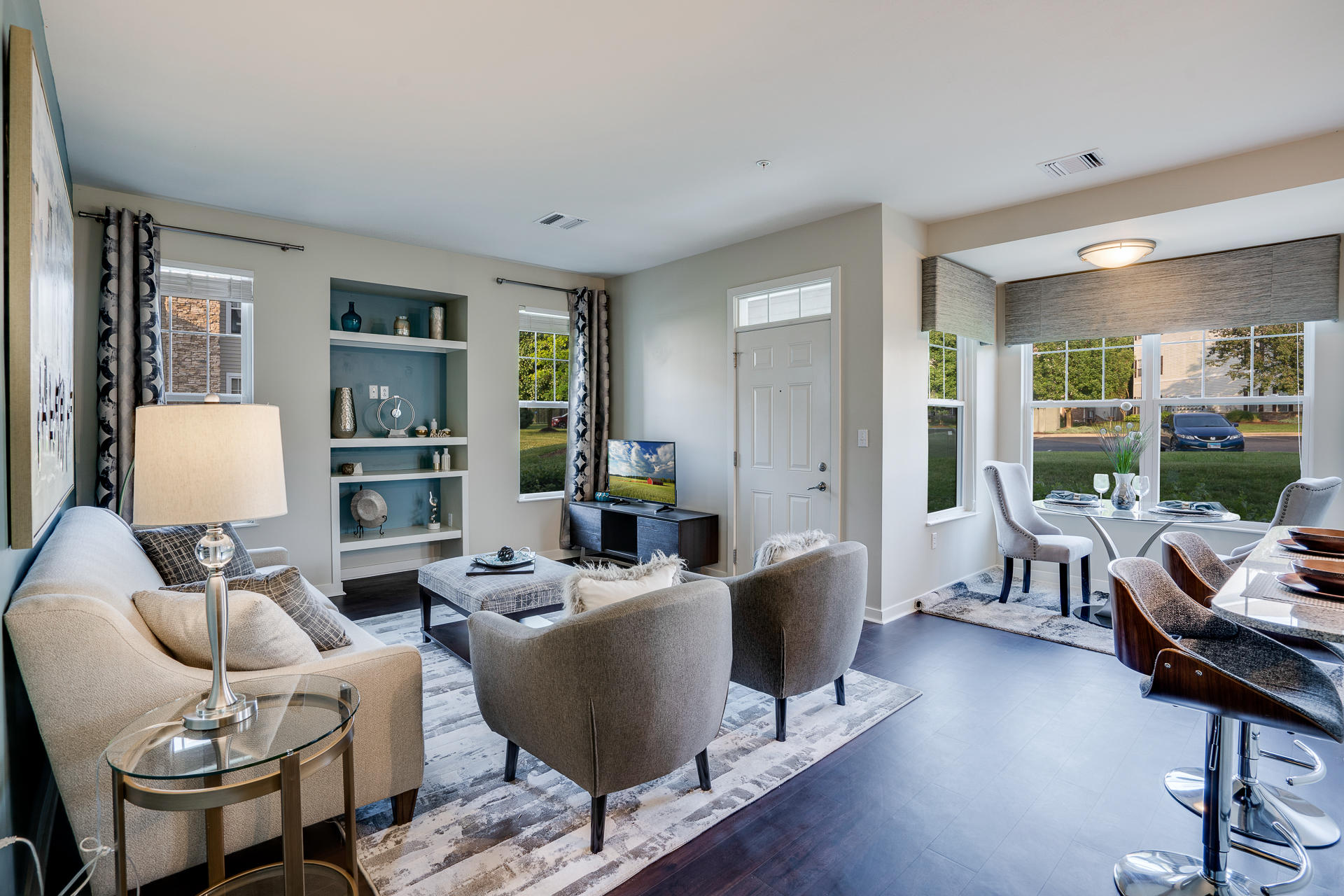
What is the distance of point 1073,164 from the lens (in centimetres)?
344

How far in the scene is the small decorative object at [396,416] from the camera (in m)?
5.45

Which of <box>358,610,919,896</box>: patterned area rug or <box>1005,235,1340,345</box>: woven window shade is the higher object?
<box>1005,235,1340,345</box>: woven window shade

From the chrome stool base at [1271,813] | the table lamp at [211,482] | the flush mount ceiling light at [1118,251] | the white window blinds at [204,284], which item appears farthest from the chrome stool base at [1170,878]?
the white window blinds at [204,284]

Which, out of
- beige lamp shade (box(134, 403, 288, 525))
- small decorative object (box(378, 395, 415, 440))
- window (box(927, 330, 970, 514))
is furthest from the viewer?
small decorative object (box(378, 395, 415, 440))

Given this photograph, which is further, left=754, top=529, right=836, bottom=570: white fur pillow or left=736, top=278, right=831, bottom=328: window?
left=736, top=278, right=831, bottom=328: window

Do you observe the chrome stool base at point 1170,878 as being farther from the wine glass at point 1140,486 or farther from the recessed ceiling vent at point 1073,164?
the recessed ceiling vent at point 1073,164

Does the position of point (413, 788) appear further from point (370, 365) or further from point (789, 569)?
point (370, 365)

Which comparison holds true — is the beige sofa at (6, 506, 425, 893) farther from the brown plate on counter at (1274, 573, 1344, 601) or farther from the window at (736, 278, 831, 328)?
the window at (736, 278, 831, 328)

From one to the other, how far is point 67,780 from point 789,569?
2.15m

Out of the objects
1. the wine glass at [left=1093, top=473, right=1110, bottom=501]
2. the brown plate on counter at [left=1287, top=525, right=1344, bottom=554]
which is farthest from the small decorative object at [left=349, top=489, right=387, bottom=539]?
the brown plate on counter at [left=1287, top=525, right=1344, bottom=554]

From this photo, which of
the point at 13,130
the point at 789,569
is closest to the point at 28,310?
the point at 13,130

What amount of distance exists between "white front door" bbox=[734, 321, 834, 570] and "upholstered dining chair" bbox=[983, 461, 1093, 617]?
118 cm

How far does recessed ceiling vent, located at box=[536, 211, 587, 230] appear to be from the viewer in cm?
436

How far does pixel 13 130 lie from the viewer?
5.25ft
